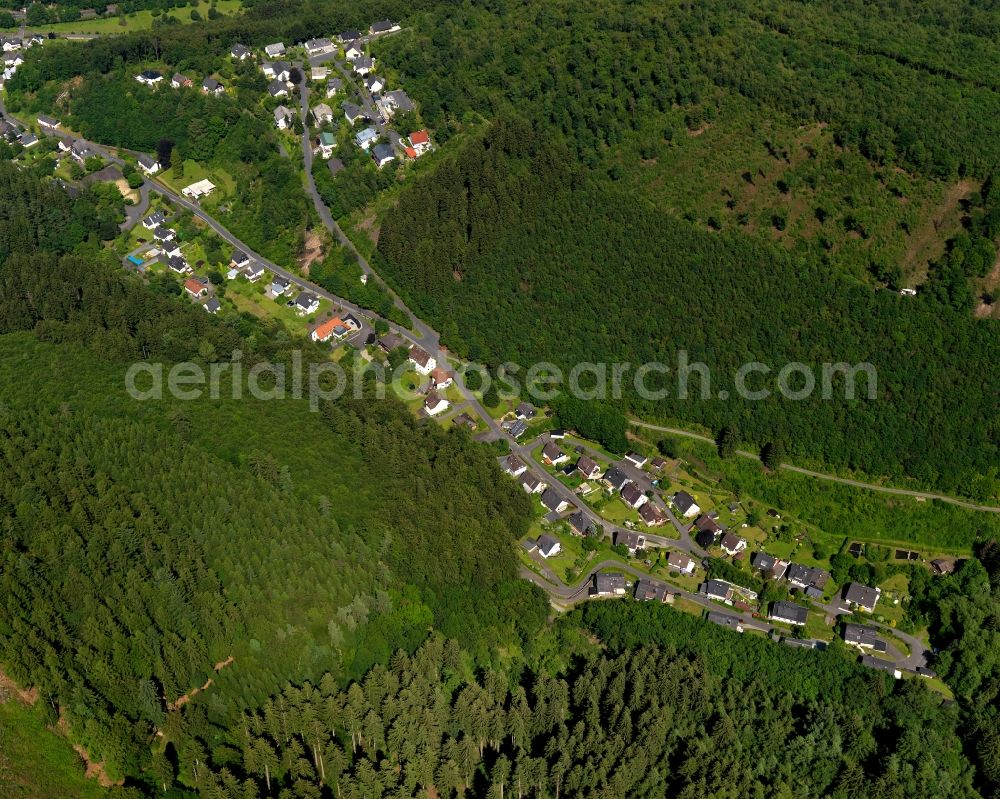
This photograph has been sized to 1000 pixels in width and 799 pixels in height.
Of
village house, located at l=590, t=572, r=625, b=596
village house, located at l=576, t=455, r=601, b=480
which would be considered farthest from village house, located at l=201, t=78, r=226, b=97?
village house, located at l=590, t=572, r=625, b=596

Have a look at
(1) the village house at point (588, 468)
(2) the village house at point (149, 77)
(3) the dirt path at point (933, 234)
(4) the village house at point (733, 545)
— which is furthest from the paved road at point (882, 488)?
(2) the village house at point (149, 77)

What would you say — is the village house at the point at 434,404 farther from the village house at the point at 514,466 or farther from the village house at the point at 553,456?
the village house at the point at 553,456

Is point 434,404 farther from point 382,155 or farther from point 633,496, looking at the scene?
point 382,155

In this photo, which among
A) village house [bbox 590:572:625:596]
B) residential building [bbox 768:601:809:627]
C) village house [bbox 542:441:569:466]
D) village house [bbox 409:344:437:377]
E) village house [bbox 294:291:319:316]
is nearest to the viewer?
residential building [bbox 768:601:809:627]

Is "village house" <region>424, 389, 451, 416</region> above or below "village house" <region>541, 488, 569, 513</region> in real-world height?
above

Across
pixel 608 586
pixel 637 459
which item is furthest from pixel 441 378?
pixel 608 586

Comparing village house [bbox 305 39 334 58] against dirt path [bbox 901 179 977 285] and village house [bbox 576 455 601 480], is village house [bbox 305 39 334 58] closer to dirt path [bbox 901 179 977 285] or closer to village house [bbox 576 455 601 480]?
village house [bbox 576 455 601 480]

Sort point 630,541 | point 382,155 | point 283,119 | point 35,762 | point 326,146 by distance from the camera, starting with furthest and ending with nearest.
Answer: point 283,119, point 326,146, point 382,155, point 630,541, point 35,762
